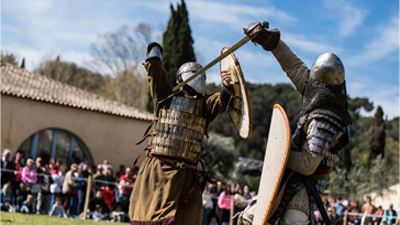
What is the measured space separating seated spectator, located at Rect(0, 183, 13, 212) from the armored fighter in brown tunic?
5.88 meters

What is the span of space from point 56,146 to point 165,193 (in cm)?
1314

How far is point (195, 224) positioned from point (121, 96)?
2881cm

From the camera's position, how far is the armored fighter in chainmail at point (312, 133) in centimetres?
303

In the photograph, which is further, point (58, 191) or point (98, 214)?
point (98, 214)

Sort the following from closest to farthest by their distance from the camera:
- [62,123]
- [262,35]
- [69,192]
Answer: [262,35]
[69,192]
[62,123]

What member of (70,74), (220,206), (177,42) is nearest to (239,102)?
(220,206)

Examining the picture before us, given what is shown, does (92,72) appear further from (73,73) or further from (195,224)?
(195,224)

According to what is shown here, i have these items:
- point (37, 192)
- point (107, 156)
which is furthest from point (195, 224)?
point (107, 156)

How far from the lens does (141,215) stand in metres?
3.81

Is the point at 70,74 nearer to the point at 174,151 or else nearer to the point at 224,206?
the point at 224,206

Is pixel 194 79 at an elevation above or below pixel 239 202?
above

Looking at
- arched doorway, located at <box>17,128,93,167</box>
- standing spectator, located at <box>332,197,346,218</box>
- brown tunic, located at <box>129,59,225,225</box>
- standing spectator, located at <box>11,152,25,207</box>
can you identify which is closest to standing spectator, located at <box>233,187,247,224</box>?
standing spectator, located at <box>332,197,346,218</box>

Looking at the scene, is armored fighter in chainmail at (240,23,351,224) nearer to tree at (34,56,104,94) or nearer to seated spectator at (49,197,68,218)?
seated spectator at (49,197,68,218)

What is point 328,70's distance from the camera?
3.04 m
